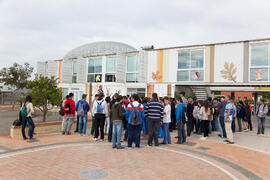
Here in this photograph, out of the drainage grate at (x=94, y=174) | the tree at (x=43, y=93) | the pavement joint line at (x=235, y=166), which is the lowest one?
the pavement joint line at (x=235, y=166)

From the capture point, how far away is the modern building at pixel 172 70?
16688 mm

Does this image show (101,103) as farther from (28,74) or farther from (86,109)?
(28,74)

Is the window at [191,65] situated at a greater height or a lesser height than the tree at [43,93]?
greater

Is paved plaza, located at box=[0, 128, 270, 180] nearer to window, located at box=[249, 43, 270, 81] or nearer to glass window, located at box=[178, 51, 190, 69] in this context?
window, located at box=[249, 43, 270, 81]

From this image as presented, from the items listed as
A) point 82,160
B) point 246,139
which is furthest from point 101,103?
point 246,139

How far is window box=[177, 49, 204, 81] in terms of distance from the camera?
18.6 metres

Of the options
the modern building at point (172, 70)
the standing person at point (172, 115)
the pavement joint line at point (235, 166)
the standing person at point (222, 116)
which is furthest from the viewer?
the modern building at point (172, 70)

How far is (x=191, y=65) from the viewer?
1897cm

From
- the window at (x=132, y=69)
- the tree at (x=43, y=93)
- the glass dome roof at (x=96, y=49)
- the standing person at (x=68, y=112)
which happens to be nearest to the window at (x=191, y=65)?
the window at (x=132, y=69)

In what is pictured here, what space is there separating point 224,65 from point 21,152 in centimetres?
1670

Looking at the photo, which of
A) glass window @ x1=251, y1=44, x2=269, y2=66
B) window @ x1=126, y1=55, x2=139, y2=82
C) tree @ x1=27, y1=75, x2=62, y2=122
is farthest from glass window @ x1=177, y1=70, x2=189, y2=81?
tree @ x1=27, y1=75, x2=62, y2=122

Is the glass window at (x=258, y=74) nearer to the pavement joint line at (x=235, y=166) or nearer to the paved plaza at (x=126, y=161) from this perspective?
the paved plaza at (x=126, y=161)

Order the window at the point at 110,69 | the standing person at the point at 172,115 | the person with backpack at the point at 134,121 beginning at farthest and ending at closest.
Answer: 1. the window at the point at 110,69
2. the standing person at the point at 172,115
3. the person with backpack at the point at 134,121

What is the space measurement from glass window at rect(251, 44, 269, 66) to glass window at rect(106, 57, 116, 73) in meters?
14.0
